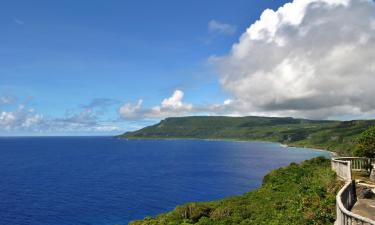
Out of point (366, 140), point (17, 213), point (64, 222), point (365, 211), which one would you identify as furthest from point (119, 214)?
point (365, 211)

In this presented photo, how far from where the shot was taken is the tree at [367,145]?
44.2m

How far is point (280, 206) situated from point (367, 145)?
1458cm

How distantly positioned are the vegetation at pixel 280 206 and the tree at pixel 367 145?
5.09 m

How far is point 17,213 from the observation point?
85.8 m

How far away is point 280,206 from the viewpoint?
4172 centimetres

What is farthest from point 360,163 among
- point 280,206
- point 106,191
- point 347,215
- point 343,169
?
point 106,191

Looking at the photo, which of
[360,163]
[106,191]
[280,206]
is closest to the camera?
[280,206]

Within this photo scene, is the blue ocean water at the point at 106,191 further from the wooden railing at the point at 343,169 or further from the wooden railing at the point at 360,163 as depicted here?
the wooden railing at the point at 343,169

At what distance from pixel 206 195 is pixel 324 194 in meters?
76.9

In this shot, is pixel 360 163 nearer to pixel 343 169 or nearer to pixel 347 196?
pixel 343 169

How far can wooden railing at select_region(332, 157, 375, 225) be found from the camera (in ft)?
53.0

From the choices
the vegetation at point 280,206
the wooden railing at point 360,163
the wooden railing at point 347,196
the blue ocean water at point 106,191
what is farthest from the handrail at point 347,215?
the blue ocean water at point 106,191

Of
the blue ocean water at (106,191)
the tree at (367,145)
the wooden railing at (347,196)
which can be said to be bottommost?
the blue ocean water at (106,191)

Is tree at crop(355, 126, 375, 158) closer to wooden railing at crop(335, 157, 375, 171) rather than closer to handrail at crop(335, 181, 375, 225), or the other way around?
wooden railing at crop(335, 157, 375, 171)
